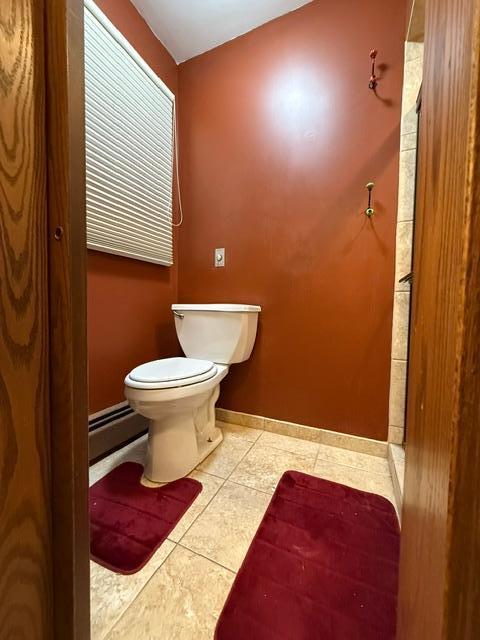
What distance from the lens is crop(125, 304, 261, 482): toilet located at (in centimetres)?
96

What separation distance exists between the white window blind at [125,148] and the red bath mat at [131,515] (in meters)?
1.03

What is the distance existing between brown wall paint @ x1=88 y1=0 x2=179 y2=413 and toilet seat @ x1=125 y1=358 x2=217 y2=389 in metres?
0.29

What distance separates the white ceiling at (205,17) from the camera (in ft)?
4.37

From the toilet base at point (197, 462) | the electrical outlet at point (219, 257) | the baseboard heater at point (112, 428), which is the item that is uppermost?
the electrical outlet at point (219, 257)

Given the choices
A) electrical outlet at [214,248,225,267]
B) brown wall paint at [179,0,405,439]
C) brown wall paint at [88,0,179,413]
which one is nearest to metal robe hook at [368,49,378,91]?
brown wall paint at [179,0,405,439]

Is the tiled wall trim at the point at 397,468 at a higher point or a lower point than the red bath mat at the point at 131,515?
higher

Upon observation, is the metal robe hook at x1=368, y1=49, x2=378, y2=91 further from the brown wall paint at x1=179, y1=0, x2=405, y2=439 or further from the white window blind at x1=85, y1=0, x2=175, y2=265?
the white window blind at x1=85, y1=0, x2=175, y2=265

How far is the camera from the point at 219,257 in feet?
5.21

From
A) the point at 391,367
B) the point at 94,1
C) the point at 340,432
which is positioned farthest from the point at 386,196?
the point at 94,1

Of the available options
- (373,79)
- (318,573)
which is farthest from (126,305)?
(373,79)

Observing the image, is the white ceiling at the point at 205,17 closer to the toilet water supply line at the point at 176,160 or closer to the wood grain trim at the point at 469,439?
the toilet water supply line at the point at 176,160

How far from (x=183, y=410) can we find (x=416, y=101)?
5.46 feet

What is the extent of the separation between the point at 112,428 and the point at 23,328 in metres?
1.10

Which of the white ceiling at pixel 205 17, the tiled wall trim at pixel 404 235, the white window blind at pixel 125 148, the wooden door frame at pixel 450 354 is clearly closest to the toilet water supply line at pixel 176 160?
the white window blind at pixel 125 148
